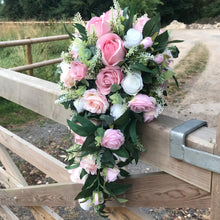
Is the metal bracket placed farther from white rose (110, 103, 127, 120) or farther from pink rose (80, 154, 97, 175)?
pink rose (80, 154, 97, 175)

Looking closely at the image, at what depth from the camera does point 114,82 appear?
1.01m

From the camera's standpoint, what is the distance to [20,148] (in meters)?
2.05

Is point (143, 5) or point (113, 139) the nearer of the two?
point (113, 139)

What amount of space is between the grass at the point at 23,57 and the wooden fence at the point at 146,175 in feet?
11.3

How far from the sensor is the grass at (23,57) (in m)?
5.42

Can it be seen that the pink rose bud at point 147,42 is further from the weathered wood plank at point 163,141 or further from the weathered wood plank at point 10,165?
the weathered wood plank at point 10,165

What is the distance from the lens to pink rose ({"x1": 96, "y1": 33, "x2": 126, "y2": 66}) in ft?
3.25

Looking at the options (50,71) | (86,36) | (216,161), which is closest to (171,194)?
(216,161)

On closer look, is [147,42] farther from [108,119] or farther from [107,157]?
[107,157]

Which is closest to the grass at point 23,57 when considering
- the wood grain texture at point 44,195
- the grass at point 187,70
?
the grass at point 187,70

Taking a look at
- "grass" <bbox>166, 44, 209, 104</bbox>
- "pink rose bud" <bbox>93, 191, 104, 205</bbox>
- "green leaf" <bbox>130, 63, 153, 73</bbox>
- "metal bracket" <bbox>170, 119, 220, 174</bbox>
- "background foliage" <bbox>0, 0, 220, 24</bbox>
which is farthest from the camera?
"background foliage" <bbox>0, 0, 220, 24</bbox>

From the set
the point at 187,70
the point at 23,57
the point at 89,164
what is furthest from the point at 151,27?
the point at 187,70

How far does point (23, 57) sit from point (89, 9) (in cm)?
2054

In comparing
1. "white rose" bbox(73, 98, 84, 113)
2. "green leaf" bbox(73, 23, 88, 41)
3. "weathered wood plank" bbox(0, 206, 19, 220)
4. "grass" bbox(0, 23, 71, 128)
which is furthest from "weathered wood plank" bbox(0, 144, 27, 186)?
"grass" bbox(0, 23, 71, 128)
